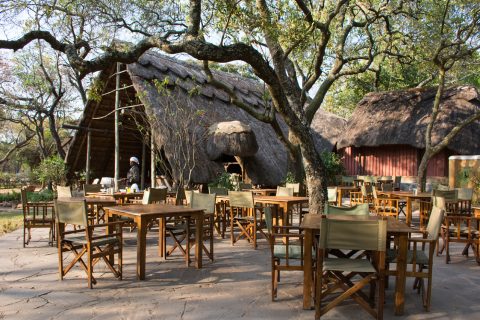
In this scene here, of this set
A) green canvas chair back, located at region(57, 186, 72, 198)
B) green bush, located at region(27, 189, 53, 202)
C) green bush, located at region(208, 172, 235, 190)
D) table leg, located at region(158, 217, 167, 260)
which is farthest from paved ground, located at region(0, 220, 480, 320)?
green bush, located at region(27, 189, 53, 202)

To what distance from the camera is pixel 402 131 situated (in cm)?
1645

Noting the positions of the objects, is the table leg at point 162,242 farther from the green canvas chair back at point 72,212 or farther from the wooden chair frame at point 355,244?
the wooden chair frame at point 355,244

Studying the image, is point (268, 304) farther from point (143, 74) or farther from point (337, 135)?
point (337, 135)

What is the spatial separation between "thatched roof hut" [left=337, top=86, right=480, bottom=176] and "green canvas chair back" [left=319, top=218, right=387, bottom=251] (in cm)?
1349

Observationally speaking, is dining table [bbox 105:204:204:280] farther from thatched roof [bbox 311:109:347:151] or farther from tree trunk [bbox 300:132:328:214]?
thatched roof [bbox 311:109:347:151]

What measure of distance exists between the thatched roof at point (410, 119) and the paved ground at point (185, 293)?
11.0m

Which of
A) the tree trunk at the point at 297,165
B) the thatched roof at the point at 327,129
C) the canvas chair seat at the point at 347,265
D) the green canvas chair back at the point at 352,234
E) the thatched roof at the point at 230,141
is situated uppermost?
the thatched roof at the point at 327,129

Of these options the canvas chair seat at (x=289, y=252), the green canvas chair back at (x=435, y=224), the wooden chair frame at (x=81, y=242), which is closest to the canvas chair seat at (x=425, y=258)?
the green canvas chair back at (x=435, y=224)

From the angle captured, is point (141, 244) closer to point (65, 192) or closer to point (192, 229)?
point (192, 229)

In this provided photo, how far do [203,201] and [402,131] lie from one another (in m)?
12.7

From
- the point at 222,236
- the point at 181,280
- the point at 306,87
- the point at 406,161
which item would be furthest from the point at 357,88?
the point at 181,280

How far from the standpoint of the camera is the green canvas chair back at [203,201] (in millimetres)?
5785

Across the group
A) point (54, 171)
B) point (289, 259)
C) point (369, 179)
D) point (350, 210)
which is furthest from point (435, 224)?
point (54, 171)

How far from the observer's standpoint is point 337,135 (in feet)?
61.9
